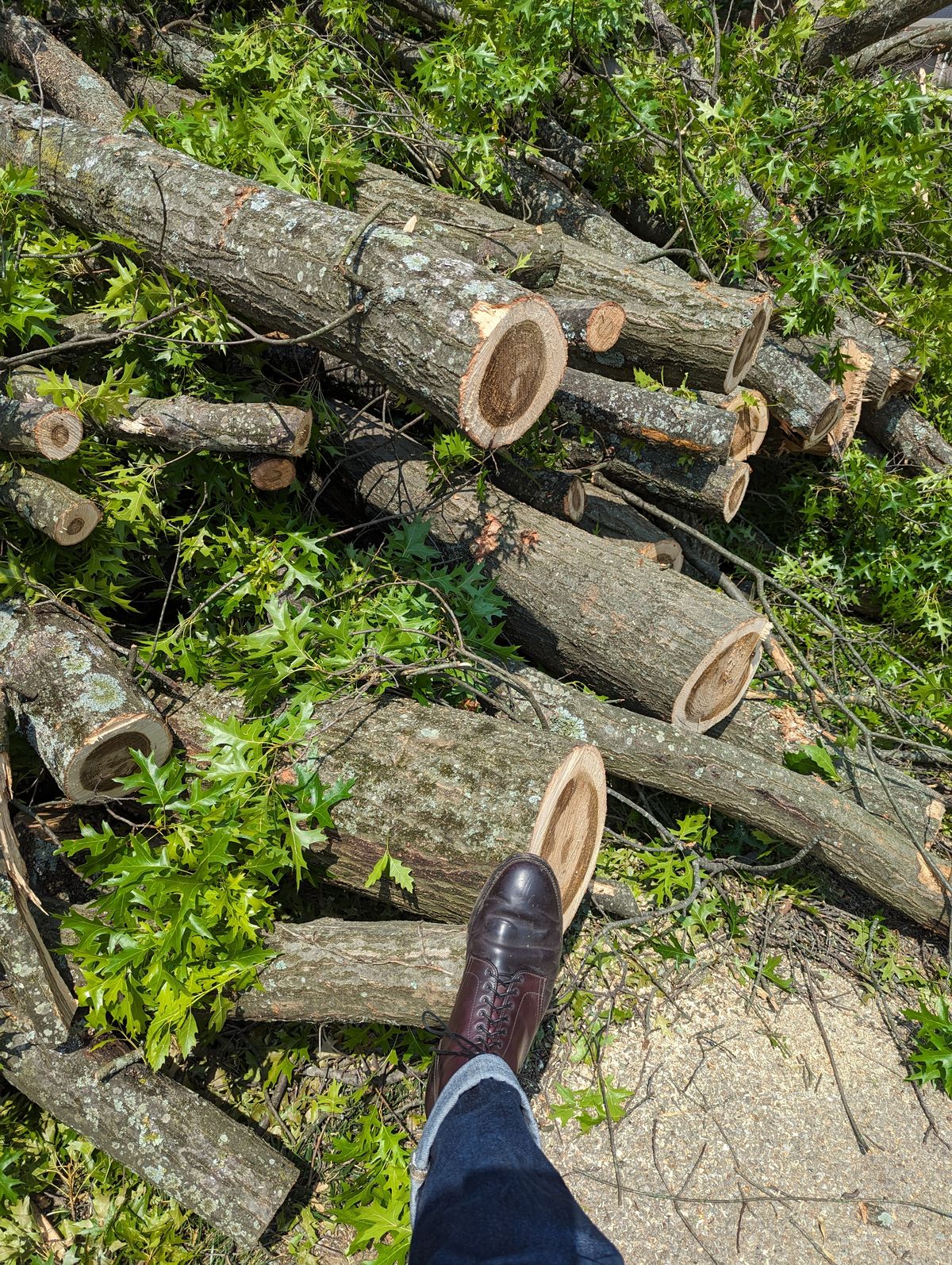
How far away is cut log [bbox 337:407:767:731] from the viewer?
356cm

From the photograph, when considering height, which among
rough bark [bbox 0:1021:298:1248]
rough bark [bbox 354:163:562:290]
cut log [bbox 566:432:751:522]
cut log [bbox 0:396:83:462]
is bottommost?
rough bark [bbox 0:1021:298:1248]

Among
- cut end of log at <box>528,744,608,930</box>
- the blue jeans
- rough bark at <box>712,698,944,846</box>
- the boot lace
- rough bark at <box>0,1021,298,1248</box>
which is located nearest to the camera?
the blue jeans

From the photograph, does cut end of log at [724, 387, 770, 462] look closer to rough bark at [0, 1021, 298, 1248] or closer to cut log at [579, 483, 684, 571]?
cut log at [579, 483, 684, 571]

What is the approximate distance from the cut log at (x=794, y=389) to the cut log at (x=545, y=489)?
1262 millimetres

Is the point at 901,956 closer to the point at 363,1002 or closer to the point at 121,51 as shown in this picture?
the point at 363,1002

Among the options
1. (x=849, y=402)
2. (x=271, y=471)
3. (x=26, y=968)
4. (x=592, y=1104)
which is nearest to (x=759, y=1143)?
(x=592, y=1104)

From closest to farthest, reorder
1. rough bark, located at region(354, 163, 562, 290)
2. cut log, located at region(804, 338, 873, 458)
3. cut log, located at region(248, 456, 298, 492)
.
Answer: cut log, located at region(248, 456, 298, 492) < rough bark, located at region(354, 163, 562, 290) < cut log, located at region(804, 338, 873, 458)

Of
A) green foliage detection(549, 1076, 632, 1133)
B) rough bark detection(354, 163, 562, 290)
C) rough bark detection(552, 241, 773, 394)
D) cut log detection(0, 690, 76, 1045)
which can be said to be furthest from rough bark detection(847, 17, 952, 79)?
cut log detection(0, 690, 76, 1045)

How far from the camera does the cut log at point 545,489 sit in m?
4.06

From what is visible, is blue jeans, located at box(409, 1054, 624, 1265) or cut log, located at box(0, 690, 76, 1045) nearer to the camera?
blue jeans, located at box(409, 1054, 624, 1265)

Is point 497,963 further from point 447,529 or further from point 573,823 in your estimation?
point 447,529

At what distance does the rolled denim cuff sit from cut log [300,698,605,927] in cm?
49

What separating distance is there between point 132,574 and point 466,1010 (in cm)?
→ 216

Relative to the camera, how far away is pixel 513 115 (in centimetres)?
468
